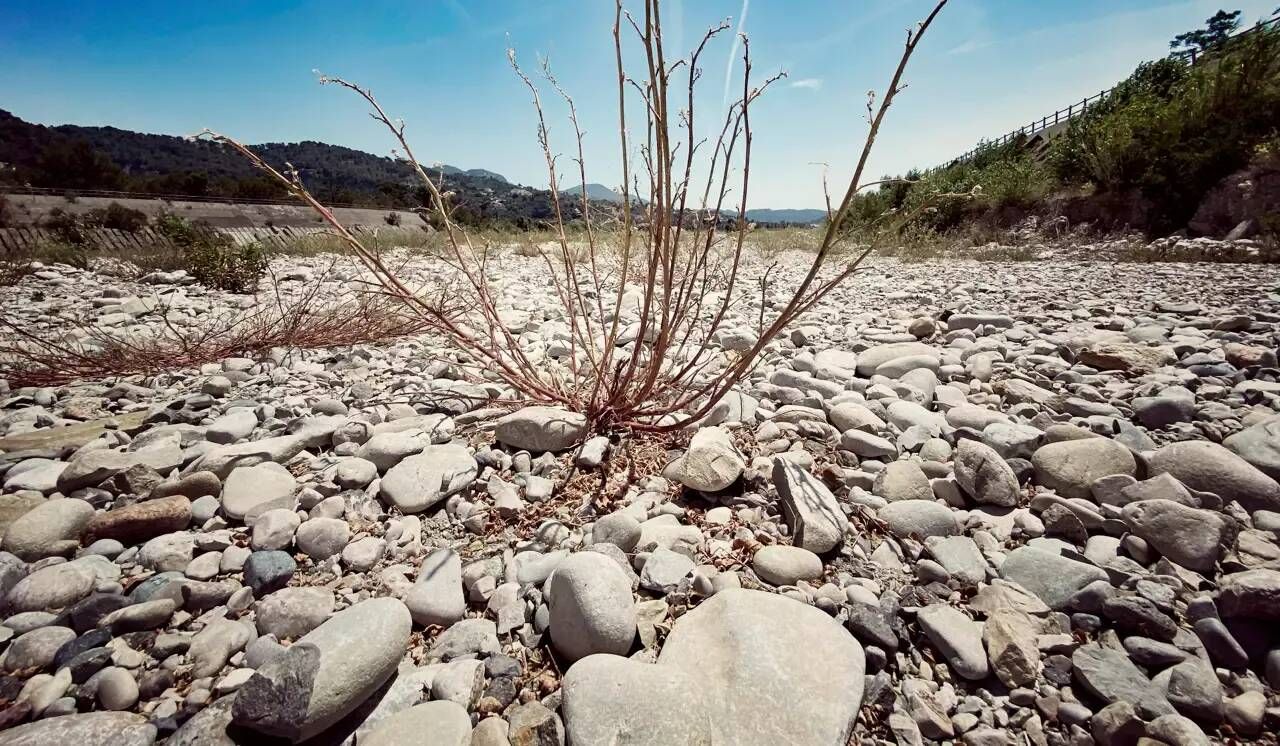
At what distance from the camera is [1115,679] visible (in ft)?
2.70

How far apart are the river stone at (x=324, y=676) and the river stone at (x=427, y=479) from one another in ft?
1.50

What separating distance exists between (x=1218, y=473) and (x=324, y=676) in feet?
7.12

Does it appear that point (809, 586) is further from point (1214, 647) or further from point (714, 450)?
point (1214, 647)

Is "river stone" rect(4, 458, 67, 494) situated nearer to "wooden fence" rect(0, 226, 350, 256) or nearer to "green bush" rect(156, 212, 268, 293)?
"green bush" rect(156, 212, 268, 293)

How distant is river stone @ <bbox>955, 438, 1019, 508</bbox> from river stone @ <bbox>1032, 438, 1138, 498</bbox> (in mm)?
99

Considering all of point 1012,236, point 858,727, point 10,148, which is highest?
point 10,148

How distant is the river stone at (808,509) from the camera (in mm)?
1158

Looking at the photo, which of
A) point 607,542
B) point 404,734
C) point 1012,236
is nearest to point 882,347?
point 607,542

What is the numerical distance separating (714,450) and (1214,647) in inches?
41.3

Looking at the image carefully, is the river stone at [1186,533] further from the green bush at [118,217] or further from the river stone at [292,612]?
the green bush at [118,217]

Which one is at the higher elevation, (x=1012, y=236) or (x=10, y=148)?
(x=10, y=148)

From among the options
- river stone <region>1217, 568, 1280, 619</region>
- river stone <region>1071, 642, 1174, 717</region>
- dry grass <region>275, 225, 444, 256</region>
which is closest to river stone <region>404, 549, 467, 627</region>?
river stone <region>1071, 642, 1174, 717</region>

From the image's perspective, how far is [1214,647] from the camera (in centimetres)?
88

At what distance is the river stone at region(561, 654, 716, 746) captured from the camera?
72 cm
